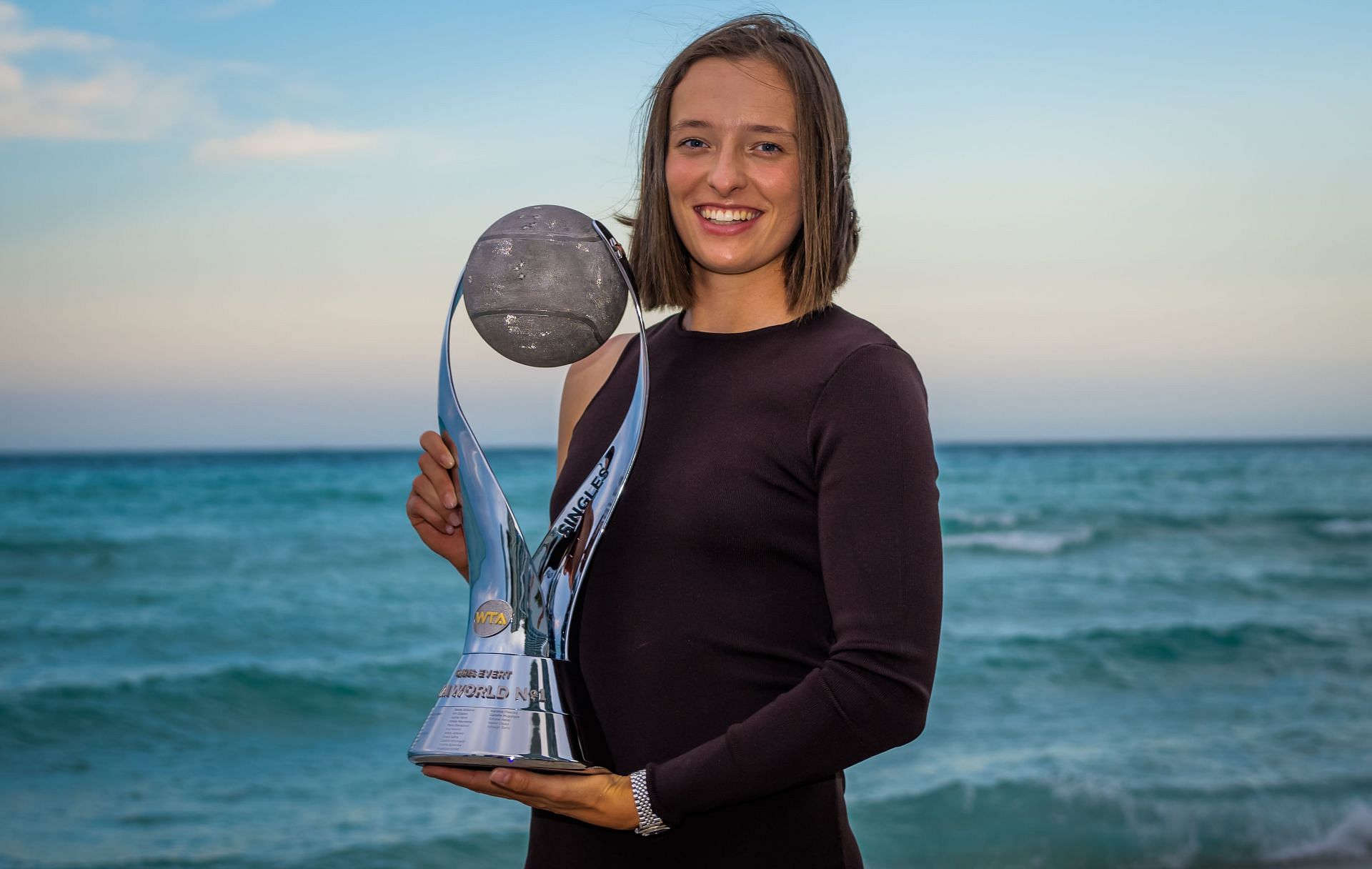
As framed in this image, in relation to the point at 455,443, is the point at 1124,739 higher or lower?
lower

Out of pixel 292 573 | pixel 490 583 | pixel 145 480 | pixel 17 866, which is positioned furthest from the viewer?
pixel 145 480

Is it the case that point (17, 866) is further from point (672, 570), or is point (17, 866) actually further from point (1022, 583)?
point (1022, 583)

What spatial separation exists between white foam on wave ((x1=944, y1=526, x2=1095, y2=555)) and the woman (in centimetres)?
1264

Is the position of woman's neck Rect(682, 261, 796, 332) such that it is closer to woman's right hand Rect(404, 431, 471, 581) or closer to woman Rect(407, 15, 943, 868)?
woman Rect(407, 15, 943, 868)

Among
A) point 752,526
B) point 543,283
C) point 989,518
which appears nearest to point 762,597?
point 752,526

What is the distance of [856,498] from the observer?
4.41 feet

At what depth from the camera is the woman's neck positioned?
64.3 inches

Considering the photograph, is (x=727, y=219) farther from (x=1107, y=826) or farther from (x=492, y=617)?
(x=1107, y=826)

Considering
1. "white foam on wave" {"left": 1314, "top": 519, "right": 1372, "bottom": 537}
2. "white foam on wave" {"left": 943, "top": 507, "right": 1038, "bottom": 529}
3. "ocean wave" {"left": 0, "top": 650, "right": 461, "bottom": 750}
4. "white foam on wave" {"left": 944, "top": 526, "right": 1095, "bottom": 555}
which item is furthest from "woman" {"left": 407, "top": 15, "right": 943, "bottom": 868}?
"white foam on wave" {"left": 1314, "top": 519, "right": 1372, "bottom": 537}

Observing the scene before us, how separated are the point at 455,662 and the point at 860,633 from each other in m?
7.78

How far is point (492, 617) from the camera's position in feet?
4.81

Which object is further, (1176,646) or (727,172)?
(1176,646)

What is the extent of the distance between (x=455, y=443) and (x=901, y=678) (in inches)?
25.2

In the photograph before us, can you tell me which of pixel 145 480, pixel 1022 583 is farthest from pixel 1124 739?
pixel 145 480
